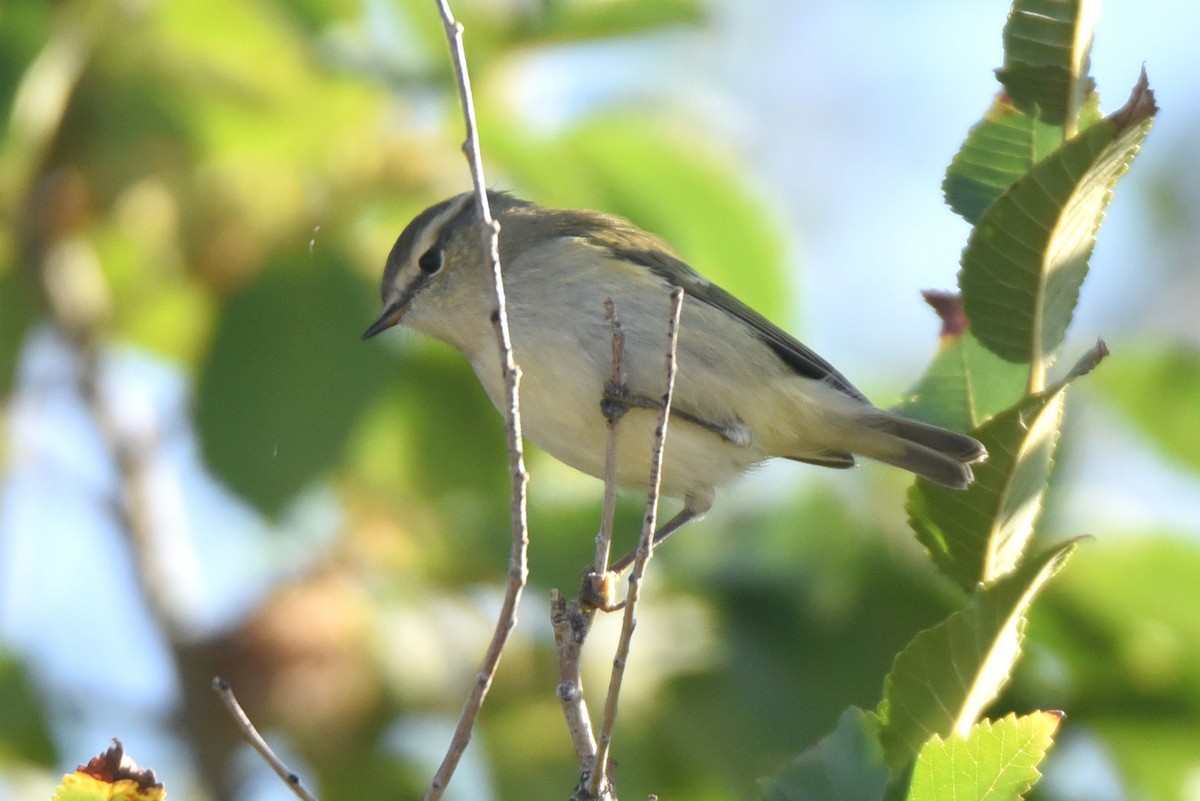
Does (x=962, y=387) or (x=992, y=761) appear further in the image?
(x=962, y=387)

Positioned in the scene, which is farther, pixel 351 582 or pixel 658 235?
pixel 351 582

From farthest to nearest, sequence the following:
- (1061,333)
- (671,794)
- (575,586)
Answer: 1. (671,794)
2. (575,586)
3. (1061,333)

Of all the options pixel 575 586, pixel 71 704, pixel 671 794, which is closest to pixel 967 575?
pixel 575 586

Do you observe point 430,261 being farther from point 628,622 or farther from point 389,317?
point 628,622

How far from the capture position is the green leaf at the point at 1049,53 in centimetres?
196

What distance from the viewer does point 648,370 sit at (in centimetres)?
323

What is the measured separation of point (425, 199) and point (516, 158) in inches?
20.6

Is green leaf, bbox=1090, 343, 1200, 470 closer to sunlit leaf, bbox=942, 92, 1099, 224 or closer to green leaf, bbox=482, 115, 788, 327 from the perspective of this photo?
green leaf, bbox=482, 115, 788, 327

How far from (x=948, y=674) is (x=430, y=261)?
7.36 feet

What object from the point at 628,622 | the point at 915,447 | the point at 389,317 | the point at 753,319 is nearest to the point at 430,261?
the point at 389,317

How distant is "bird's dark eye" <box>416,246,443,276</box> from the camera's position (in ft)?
12.6

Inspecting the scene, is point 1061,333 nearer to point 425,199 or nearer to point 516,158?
point 516,158

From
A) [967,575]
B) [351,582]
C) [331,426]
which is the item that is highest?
[331,426]

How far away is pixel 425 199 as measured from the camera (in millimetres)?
4543
